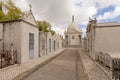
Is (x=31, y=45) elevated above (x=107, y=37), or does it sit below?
below

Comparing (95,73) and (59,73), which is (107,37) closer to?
(95,73)

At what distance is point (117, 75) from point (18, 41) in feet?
28.4

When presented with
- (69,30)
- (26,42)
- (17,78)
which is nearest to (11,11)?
(26,42)

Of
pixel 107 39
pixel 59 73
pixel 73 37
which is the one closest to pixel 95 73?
pixel 59 73

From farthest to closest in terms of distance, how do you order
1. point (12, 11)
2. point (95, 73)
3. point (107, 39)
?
point (12, 11) < point (107, 39) < point (95, 73)

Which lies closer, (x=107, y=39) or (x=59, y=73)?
(x=59, y=73)

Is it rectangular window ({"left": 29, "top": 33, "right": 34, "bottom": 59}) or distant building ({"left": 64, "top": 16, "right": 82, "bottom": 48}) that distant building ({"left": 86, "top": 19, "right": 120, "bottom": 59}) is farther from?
distant building ({"left": 64, "top": 16, "right": 82, "bottom": 48})

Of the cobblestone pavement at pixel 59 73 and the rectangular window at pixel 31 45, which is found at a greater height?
the rectangular window at pixel 31 45

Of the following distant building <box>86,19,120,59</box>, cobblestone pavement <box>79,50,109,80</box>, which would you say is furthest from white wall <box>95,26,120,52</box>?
cobblestone pavement <box>79,50,109,80</box>

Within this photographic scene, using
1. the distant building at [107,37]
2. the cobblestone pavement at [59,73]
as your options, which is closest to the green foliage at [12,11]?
the distant building at [107,37]

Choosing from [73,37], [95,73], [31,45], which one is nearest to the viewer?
[95,73]

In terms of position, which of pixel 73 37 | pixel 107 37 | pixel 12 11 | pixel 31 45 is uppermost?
pixel 12 11

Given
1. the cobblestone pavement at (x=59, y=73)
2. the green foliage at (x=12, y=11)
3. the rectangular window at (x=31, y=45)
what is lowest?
the cobblestone pavement at (x=59, y=73)

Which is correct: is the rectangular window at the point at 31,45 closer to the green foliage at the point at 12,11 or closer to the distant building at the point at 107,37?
the distant building at the point at 107,37
